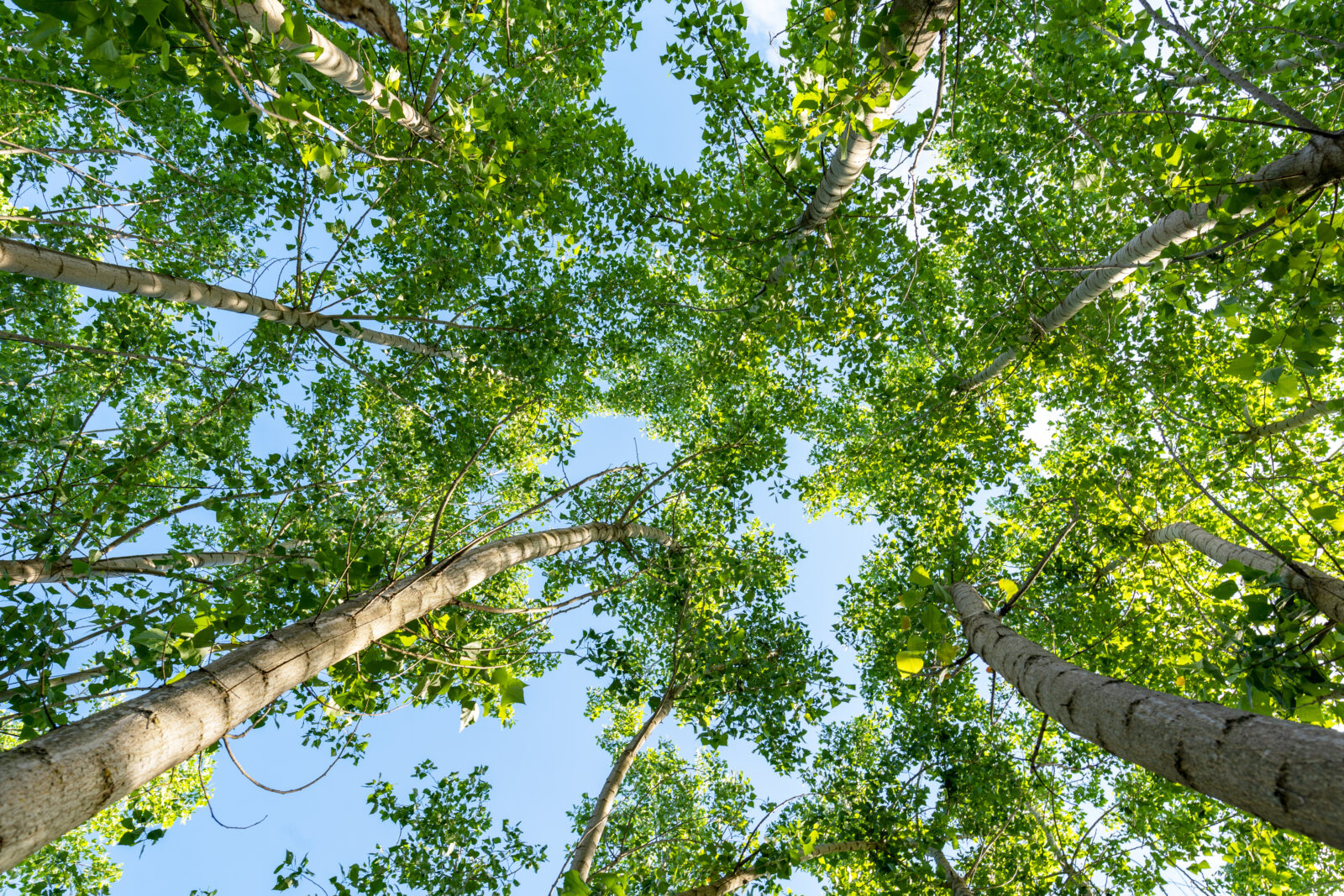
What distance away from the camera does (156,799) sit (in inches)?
293

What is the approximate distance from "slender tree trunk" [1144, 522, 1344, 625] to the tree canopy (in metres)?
0.03

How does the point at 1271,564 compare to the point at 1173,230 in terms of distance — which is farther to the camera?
the point at 1271,564

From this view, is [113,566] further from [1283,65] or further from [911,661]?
[1283,65]

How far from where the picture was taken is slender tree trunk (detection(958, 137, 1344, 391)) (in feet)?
7.44

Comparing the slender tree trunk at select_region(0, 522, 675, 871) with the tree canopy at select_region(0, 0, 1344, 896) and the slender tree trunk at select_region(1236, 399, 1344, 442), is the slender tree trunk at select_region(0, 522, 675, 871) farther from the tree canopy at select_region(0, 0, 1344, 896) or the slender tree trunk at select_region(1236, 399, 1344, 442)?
the slender tree trunk at select_region(1236, 399, 1344, 442)

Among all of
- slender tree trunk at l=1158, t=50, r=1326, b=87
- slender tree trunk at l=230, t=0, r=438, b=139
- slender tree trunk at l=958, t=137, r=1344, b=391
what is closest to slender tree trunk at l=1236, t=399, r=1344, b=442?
slender tree trunk at l=958, t=137, r=1344, b=391

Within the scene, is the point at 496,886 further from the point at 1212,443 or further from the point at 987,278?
the point at 1212,443

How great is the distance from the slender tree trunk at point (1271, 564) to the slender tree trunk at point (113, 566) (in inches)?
321

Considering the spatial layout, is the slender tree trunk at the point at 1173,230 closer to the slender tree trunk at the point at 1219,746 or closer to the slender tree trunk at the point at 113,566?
the slender tree trunk at the point at 1219,746

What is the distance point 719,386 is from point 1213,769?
6.43m

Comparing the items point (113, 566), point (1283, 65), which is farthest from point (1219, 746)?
point (1283, 65)

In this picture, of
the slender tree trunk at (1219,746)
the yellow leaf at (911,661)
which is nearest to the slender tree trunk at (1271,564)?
the slender tree trunk at (1219,746)

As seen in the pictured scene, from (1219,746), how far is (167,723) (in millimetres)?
3206

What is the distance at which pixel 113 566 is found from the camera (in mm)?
5180
